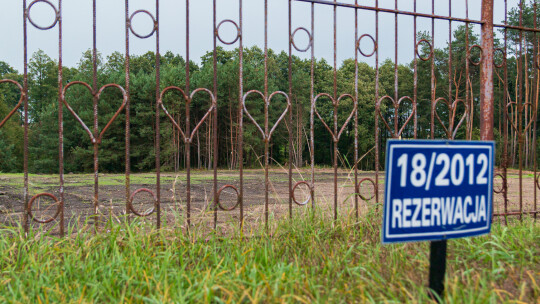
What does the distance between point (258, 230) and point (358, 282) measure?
992 millimetres

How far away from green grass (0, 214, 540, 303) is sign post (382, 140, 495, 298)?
0.21m

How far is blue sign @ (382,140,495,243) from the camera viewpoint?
4.50ft

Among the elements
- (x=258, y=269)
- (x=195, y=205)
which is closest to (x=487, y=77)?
(x=258, y=269)

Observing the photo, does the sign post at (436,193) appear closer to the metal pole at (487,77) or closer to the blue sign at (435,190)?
the blue sign at (435,190)

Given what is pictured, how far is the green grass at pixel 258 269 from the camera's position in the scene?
159cm

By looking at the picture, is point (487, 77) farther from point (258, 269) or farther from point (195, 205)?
point (195, 205)

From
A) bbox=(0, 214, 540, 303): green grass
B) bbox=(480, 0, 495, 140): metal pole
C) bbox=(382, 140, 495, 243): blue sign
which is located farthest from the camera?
bbox=(480, 0, 495, 140): metal pole

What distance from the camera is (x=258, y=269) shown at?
72.1 inches

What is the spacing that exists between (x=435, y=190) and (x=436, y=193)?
13 millimetres

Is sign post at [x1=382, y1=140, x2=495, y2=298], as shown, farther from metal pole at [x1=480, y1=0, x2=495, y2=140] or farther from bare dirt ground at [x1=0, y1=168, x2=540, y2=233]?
metal pole at [x1=480, y1=0, x2=495, y2=140]

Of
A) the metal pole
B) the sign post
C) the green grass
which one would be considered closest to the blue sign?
the sign post

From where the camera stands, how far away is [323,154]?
3041 cm

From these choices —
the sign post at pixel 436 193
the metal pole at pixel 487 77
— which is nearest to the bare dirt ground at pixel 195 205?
the metal pole at pixel 487 77

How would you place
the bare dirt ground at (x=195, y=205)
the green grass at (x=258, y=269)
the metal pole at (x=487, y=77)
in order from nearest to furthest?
the green grass at (x=258, y=269)
the bare dirt ground at (x=195, y=205)
the metal pole at (x=487, y=77)
